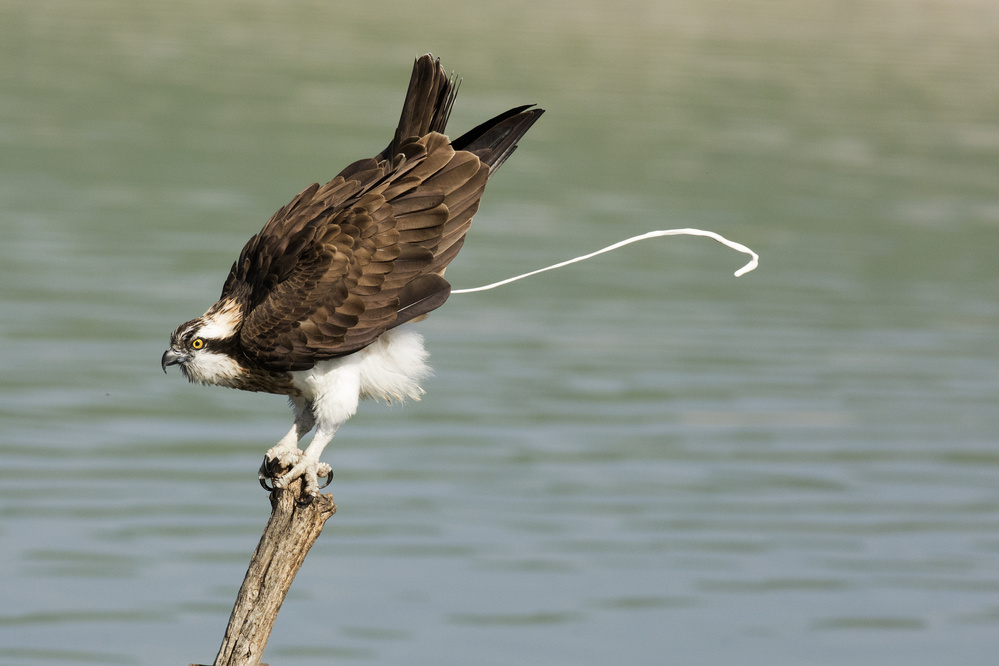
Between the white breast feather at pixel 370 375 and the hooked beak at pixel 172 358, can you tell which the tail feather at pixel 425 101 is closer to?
the white breast feather at pixel 370 375

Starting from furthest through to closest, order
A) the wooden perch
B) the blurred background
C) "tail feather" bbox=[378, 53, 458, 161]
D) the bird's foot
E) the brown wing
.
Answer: the blurred background, "tail feather" bbox=[378, 53, 458, 161], the brown wing, the bird's foot, the wooden perch

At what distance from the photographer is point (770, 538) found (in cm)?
1619

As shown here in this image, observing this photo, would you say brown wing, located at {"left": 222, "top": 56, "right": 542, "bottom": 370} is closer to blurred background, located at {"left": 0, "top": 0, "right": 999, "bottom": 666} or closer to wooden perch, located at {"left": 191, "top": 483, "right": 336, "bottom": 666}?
wooden perch, located at {"left": 191, "top": 483, "right": 336, "bottom": 666}

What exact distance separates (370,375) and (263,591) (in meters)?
1.37

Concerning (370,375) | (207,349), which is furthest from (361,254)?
(207,349)

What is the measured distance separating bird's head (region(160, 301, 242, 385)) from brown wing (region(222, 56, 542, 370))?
0.12 meters

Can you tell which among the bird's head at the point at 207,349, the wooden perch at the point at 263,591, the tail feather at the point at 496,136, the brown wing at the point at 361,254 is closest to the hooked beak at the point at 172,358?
the bird's head at the point at 207,349

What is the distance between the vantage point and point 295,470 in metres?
7.22

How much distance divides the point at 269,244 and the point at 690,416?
11768 millimetres

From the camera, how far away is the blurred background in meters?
14.5

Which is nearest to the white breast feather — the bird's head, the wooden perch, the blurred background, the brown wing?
the brown wing

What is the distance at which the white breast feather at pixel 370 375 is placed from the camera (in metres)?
7.61

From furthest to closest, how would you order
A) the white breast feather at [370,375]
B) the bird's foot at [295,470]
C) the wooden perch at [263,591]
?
the white breast feather at [370,375] < the bird's foot at [295,470] < the wooden perch at [263,591]

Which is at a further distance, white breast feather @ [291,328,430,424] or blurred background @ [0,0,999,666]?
blurred background @ [0,0,999,666]
